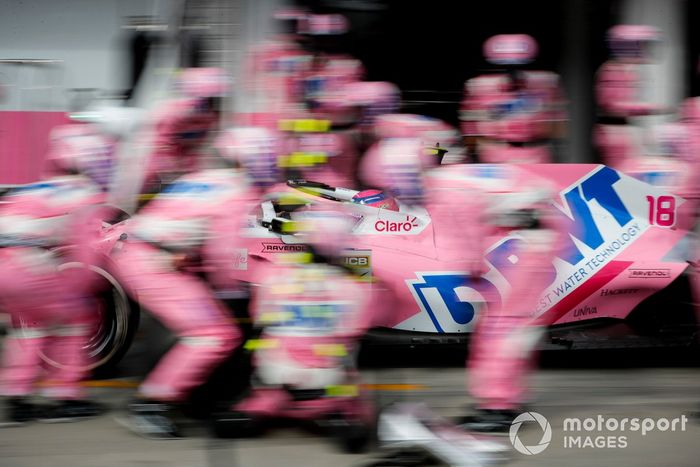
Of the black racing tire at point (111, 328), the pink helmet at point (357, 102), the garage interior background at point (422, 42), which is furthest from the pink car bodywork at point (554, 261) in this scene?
the garage interior background at point (422, 42)

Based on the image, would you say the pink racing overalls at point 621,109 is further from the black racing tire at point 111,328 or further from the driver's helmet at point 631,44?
the black racing tire at point 111,328

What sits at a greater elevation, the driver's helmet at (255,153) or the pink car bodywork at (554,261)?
the driver's helmet at (255,153)

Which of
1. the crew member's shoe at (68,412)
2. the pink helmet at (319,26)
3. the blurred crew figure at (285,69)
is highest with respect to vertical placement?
the pink helmet at (319,26)

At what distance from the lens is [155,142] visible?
A: 458cm

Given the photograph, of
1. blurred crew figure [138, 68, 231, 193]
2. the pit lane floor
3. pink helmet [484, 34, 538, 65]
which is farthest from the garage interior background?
blurred crew figure [138, 68, 231, 193]

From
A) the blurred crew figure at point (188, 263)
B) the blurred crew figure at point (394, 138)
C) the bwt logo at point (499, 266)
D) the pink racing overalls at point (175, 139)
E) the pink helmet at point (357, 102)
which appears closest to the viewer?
the blurred crew figure at point (188, 263)

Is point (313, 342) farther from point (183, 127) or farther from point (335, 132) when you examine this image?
point (335, 132)

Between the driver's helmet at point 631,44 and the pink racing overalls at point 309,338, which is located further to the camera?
the driver's helmet at point 631,44

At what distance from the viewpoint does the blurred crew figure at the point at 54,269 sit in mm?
4277

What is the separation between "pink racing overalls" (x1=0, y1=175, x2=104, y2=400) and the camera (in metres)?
4.28

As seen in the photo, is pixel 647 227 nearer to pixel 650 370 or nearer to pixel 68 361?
pixel 650 370

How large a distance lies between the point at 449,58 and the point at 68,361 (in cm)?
480

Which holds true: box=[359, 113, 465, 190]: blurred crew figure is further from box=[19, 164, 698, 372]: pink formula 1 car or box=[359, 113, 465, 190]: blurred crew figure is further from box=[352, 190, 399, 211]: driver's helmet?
box=[19, 164, 698, 372]: pink formula 1 car

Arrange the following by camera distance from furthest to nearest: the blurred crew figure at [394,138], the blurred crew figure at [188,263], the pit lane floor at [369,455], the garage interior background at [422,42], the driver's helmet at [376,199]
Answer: the garage interior background at [422,42] < the driver's helmet at [376,199] < the blurred crew figure at [394,138] < the blurred crew figure at [188,263] < the pit lane floor at [369,455]
